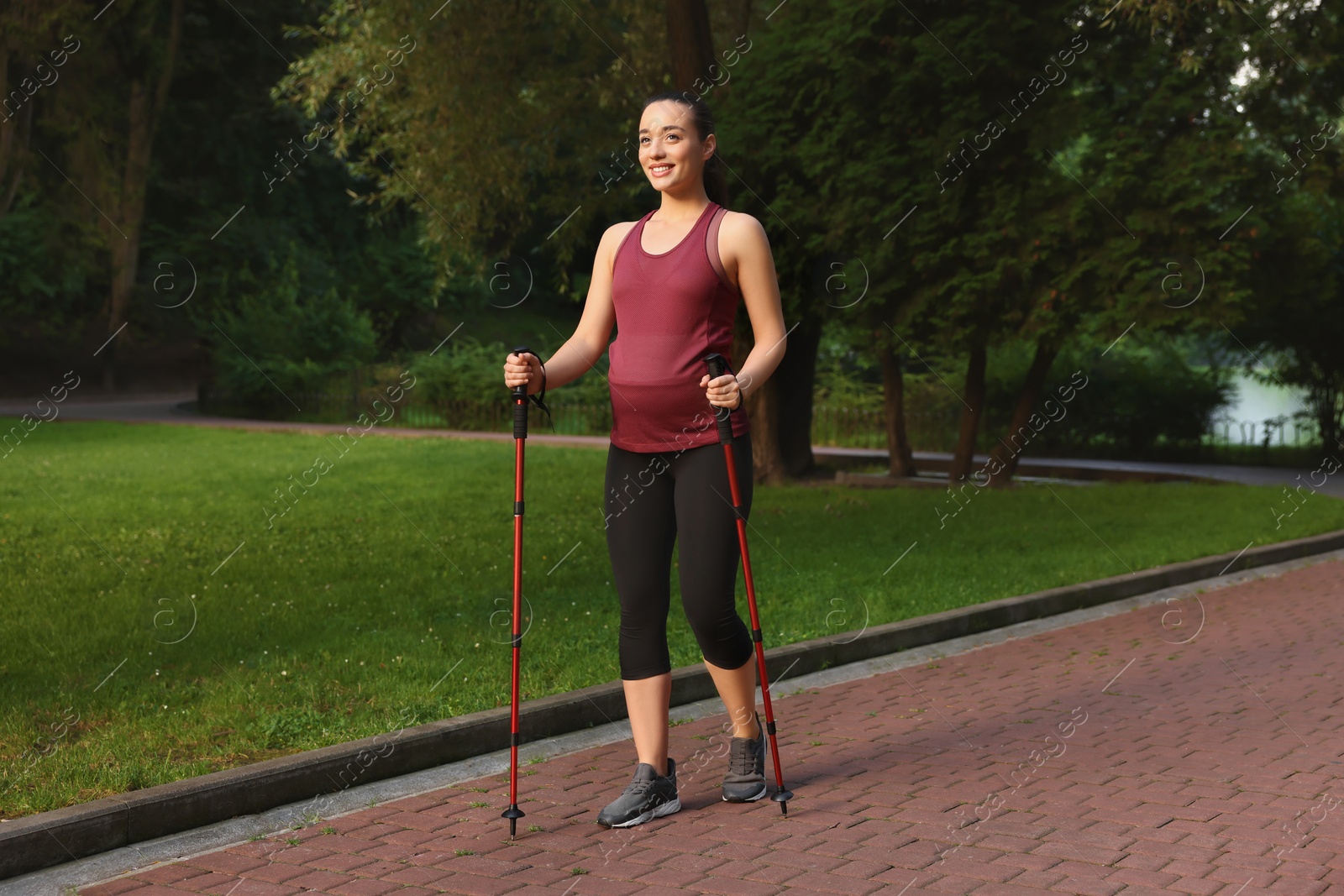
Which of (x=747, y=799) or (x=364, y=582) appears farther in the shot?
(x=364, y=582)

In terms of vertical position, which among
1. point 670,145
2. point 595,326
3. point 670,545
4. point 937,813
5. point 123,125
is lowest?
point 937,813

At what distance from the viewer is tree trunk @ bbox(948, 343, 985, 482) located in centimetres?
1872

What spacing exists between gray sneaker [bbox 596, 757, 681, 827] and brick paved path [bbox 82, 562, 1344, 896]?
0.15ft

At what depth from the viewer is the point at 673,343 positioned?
491cm

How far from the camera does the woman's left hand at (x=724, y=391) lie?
4652 millimetres

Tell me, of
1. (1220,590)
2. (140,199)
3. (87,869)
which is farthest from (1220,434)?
(140,199)

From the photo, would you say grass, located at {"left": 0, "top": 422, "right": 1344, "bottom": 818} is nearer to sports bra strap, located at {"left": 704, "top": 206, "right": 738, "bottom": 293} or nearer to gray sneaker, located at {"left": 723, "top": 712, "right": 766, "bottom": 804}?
gray sneaker, located at {"left": 723, "top": 712, "right": 766, "bottom": 804}

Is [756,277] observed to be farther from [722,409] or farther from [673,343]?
[722,409]

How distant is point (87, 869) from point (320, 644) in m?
3.37

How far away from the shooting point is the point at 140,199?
41.1m

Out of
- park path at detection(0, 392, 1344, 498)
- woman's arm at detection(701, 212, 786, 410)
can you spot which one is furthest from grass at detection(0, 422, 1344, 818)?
park path at detection(0, 392, 1344, 498)

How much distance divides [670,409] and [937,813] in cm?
172

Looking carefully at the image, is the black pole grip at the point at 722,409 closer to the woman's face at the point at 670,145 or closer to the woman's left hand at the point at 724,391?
the woman's left hand at the point at 724,391

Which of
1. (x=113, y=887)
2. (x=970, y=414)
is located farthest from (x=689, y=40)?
(x=113, y=887)
